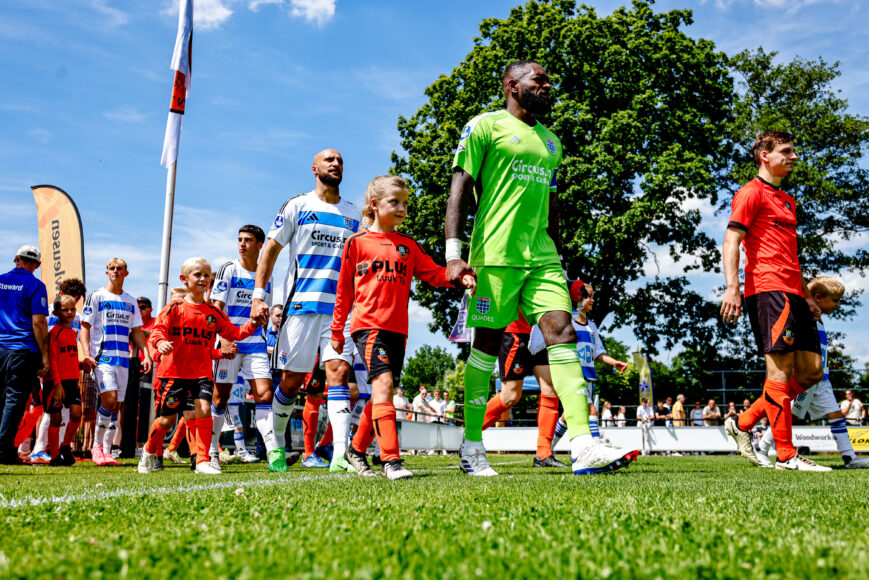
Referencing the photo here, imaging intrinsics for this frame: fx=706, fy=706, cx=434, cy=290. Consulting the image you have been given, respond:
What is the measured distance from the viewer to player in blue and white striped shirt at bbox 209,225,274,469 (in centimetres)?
834

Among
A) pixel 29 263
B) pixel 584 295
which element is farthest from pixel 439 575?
pixel 29 263

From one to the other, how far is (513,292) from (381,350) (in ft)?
3.27

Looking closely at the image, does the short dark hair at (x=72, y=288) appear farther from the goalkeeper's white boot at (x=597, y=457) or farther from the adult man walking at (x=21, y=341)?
the goalkeeper's white boot at (x=597, y=457)

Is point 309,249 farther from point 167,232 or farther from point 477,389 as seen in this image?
point 167,232

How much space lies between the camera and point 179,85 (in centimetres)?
1510

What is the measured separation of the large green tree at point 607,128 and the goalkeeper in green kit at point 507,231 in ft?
60.1

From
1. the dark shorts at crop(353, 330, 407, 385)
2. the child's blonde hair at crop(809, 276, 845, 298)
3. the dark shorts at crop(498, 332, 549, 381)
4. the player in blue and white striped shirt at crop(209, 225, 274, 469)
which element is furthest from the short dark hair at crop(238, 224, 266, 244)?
the child's blonde hair at crop(809, 276, 845, 298)

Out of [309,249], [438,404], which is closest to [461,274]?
[309,249]

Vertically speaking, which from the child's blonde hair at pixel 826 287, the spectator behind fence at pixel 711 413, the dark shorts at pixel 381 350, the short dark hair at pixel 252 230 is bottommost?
the spectator behind fence at pixel 711 413

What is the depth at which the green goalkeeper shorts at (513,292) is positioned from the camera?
473cm

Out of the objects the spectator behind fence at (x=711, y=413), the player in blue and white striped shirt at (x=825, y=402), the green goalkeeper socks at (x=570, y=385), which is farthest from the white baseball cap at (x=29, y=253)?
the spectator behind fence at (x=711, y=413)

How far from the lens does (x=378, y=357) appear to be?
4883 mm

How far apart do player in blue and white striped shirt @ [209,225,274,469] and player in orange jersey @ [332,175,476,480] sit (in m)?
3.06

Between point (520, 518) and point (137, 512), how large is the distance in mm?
1440
